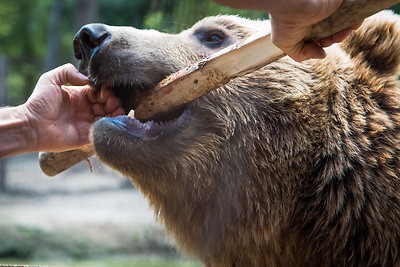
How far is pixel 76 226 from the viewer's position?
25.3ft

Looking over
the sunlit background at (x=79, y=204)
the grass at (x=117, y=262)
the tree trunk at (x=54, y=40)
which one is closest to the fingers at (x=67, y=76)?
the sunlit background at (x=79, y=204)

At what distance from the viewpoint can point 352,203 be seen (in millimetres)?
2367

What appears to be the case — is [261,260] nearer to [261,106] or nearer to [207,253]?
[207,253]

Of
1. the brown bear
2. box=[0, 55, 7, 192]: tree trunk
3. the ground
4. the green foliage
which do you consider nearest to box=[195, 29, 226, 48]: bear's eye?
the brown bear

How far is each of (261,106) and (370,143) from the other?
0.57m

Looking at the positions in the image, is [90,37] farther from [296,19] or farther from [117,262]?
[117,262]

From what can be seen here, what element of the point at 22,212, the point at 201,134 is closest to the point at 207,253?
the point at 201,134

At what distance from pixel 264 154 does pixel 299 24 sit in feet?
3.37

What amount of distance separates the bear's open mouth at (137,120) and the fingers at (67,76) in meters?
0.18

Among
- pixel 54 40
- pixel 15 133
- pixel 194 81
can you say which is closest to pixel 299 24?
pixel 194 81

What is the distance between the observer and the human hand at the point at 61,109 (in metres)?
2.65

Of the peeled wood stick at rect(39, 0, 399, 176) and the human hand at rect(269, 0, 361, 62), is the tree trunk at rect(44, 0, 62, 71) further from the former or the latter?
the human hand at rect(269, 0, 361, 62)

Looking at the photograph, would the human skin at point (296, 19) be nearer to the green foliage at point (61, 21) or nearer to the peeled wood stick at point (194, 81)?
the peeled wood stick at point (194, 81)

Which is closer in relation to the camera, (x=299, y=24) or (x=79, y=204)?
(x=299, y=24)
